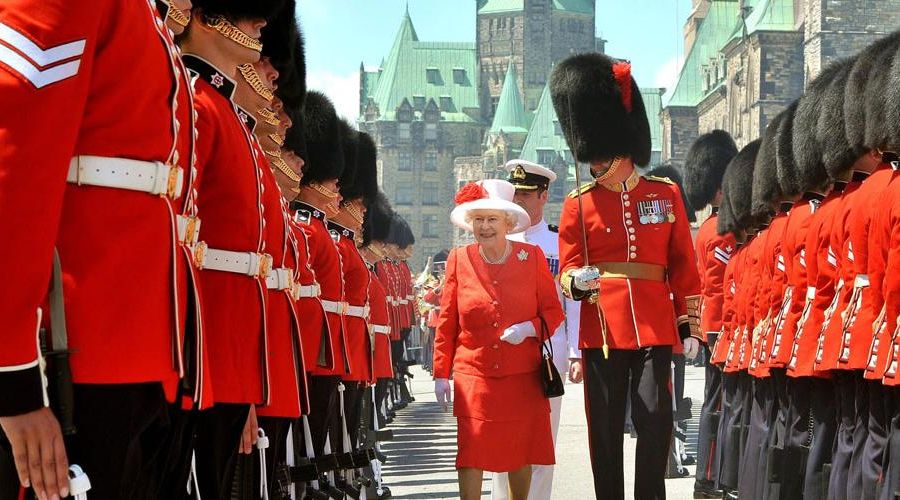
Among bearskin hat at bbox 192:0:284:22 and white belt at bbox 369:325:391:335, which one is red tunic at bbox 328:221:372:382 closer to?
white belt at bbox 369:325:391:335

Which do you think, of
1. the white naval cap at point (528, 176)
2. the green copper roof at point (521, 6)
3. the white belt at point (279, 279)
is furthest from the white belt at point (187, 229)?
the green copper roof at point (521, 6)

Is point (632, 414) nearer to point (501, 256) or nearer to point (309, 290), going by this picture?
point (501, 256)

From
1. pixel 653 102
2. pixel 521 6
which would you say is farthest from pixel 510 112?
pixel 521 6

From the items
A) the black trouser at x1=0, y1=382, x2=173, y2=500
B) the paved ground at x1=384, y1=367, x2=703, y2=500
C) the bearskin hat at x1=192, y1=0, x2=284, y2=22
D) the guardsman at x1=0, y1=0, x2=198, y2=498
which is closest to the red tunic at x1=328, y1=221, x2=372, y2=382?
the paved ground at x1=384, y1=367, x2=703, y2=500

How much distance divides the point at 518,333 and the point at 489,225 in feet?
2.03

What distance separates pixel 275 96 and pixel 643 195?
7.18 feet

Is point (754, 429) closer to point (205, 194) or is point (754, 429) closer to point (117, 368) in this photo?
point (205, 194)

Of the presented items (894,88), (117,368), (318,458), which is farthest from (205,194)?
(318,458)

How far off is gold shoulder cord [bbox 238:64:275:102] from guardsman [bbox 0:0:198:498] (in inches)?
64.0

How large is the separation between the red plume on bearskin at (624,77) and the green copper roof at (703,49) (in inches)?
2790

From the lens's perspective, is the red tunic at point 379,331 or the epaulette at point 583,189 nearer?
the epaulette at point 583,189

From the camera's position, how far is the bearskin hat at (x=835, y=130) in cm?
663

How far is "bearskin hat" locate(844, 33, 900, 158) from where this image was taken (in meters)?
6.40

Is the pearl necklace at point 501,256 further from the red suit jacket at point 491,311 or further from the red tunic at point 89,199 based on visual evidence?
the red tunic at point 89,199
